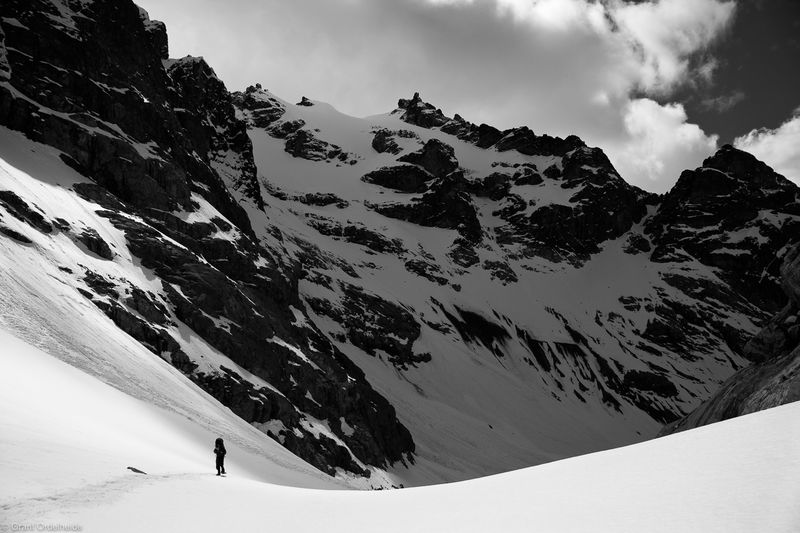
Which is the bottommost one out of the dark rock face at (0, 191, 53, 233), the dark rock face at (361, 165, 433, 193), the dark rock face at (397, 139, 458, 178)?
the dark rock face at (0, 191, 53, 233)

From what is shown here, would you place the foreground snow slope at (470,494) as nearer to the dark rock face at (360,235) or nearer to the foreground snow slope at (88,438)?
the foreground snow slope at (88,438)

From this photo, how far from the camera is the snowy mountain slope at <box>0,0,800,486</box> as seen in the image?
5394 centimetres

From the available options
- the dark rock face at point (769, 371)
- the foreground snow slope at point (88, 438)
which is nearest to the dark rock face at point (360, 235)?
the foreground snow slope at point (88, 438)

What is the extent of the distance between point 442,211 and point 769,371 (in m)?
154

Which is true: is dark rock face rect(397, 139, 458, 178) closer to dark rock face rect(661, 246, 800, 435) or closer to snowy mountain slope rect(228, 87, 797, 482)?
snowy mountain slope rect(228, 87, 797, 482)

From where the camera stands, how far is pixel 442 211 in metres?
179

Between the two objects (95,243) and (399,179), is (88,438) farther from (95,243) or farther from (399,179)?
(399,179)

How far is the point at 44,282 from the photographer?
136 feet

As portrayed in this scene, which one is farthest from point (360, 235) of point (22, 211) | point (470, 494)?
point (470, 494)

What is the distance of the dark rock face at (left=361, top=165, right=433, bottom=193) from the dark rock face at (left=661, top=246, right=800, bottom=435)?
158 meters

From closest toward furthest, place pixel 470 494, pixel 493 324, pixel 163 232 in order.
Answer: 1. pixel 470 494
2. pixel 163 232
3. pixel 493 324

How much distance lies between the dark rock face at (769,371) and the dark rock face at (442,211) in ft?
477

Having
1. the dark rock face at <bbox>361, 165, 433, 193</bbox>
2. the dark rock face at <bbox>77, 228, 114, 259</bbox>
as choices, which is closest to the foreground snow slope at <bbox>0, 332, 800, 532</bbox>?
the dark rock face at <bbox>77, 228, 114, 259</bbox>

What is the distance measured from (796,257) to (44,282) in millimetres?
43915
